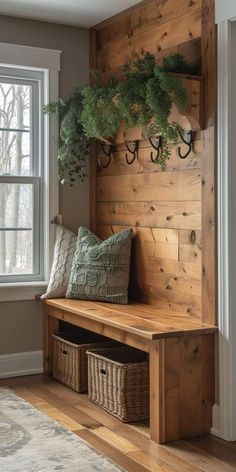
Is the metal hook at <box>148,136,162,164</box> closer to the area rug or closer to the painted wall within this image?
the painted wall

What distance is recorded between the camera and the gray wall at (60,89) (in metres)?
4.64

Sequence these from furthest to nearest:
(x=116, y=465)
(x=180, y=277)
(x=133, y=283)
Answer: (x=133, y=283)
(x=180, y=277)
(x=116, y=465)

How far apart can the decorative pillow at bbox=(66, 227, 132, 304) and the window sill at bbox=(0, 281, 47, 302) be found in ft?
1.10

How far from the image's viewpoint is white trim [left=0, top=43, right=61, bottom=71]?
14.9 ft

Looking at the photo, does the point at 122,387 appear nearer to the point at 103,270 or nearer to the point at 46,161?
the point at 103,270

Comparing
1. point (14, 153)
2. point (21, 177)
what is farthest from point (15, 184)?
point (14, 153)

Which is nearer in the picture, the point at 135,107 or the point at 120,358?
the point at 135,107

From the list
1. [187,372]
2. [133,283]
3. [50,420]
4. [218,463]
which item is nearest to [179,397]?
[187,372]

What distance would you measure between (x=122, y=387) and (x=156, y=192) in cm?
124

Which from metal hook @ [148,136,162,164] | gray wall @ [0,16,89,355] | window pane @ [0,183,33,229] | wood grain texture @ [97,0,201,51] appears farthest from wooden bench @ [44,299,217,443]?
wood grain texture @ [97,0,201,51]

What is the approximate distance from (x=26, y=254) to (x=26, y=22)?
1653mm

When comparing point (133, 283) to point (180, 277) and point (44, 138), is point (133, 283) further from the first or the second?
point (44, 138)

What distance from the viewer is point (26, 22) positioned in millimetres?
4641

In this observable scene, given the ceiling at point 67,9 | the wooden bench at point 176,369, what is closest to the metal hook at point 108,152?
the ceiling at point 67,9
